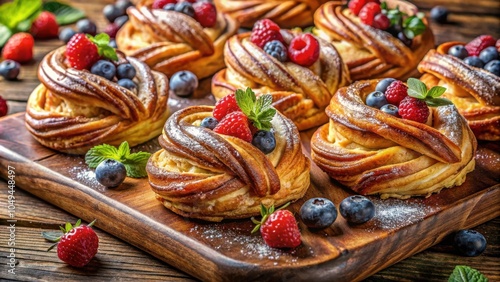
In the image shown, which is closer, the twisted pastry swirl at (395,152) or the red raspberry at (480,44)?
the twisted pastry swirl at (395,152)

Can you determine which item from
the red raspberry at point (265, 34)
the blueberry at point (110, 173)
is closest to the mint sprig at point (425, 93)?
the red raspberry at point (265, 34)

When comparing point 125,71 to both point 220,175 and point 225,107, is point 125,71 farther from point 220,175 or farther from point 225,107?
point 220,175

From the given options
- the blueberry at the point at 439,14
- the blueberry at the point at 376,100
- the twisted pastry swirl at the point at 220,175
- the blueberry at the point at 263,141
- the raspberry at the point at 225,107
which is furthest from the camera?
the blueberry at the point at 439,14

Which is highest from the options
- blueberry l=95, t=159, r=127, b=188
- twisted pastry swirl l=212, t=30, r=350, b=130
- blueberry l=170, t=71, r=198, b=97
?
blueberry l=95, t=159, r=127, b=188

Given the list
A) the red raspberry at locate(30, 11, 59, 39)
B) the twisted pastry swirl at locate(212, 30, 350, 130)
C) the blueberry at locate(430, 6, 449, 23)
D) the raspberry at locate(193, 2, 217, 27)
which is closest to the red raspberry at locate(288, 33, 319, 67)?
the twisted pastry swirl at locate(212, 30, 350, 130)

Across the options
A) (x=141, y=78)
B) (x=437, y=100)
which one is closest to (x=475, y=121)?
(x=437, y=100)

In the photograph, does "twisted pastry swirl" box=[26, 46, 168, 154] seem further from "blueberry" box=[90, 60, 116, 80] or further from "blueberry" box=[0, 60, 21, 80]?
"blueberry" box=[0, 60, 21, 80]

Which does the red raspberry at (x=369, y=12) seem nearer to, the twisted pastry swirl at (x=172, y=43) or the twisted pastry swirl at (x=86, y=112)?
the twisted pastry swirl at (x=172, y=43)
